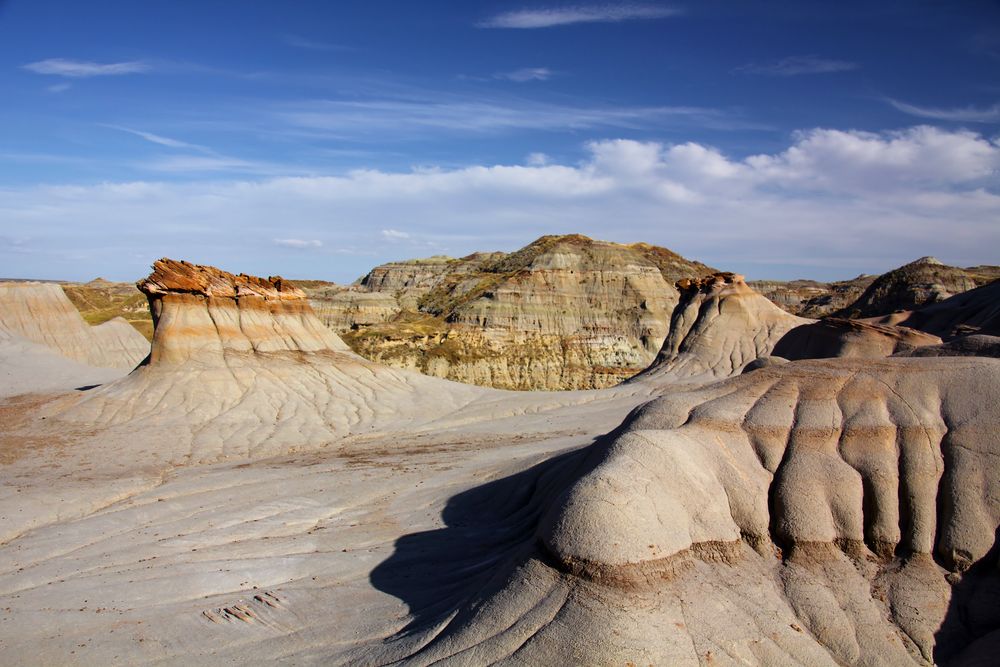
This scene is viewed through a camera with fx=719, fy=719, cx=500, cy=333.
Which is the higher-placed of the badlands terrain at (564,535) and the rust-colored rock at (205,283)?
the rust-colored rock at (205,283)

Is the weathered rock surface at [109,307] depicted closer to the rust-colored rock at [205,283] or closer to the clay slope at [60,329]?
the clay slope at [60,329]

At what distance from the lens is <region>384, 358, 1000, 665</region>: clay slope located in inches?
307

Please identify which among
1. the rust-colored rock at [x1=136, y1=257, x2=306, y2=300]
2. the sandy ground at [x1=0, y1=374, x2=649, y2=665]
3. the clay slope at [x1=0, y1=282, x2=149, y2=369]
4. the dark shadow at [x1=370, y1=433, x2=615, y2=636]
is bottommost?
the sandy ground at [x1=0, y1=374, x2=649, y2=665]

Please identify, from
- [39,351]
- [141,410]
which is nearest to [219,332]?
[141,410]

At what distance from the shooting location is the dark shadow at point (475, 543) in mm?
9344

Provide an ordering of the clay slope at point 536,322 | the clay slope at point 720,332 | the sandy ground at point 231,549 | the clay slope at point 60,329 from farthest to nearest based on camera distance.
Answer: the clay slope at point 536,322
the clay slope at point 60,329
the clay slope at point 720,332
the sandy ground at point 231,549

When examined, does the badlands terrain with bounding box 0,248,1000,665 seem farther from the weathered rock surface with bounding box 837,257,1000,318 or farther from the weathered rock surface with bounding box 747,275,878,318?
the weathered rock surface with bounding box 747,275,878,318

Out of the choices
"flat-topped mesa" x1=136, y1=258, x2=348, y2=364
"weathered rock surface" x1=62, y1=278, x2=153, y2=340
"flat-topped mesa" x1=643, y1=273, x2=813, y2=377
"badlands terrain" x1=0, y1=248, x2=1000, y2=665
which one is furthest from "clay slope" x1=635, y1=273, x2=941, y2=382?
"weathered rock surface" x1=62, y1=278, x2=153, y2=340

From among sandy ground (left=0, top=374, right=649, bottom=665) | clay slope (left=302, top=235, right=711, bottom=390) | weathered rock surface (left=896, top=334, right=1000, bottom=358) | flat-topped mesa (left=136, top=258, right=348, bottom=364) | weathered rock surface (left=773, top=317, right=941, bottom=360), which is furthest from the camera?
clay slope (left=302, top=235, right=711, bottom=390)

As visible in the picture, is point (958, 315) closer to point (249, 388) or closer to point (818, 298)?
point (249, 388)

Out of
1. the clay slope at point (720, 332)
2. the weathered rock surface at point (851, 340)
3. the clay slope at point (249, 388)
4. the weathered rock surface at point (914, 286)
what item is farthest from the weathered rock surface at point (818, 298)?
the clay slope at point (249, 388)

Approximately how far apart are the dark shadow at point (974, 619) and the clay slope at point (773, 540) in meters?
0.02

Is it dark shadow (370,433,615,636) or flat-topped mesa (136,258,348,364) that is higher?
flat-topped mesa (136,258,348,364)

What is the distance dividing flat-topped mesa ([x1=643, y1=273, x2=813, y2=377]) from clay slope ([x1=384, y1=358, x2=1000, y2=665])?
24202 mm
